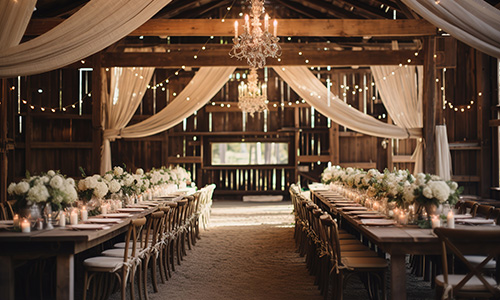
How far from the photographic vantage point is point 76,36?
20.3 ft

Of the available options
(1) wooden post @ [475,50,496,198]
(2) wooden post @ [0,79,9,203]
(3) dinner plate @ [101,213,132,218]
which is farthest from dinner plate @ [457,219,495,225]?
(2) wooden post @ [0,79,9,203]

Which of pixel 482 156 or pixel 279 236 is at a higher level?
pixel 482 156

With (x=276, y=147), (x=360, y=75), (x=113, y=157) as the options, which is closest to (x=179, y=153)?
(x=113, y=157)

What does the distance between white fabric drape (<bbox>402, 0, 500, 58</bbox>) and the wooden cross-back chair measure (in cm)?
225

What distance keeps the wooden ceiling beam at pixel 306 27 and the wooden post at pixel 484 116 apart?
10.3ft

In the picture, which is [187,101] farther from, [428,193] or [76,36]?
[428,193]

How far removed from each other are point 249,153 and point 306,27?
7578 millimetres

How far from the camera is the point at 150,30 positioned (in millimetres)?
10516

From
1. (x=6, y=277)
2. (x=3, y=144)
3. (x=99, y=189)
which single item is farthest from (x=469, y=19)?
(x=3, y=144)

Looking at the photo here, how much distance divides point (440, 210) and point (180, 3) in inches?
419

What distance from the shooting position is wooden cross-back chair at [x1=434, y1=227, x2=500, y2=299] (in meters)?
3.90

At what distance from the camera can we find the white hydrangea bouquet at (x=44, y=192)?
502 centimetres

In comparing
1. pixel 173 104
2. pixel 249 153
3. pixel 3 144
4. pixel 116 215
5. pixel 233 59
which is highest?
pixel 233 59

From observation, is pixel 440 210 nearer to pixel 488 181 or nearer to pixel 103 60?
pixel 103 60
